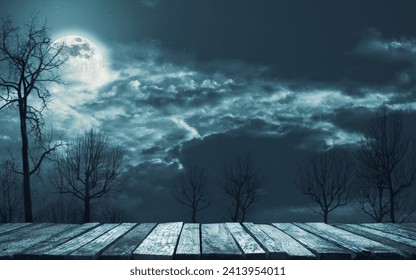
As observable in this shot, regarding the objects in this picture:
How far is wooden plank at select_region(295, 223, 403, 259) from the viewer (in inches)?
101

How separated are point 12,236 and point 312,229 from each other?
265cm

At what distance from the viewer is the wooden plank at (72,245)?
2.47 m

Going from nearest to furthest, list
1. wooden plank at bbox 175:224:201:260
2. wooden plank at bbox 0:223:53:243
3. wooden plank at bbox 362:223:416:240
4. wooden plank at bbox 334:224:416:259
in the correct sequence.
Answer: wooden plank at bbox 175:224:201:260 < wooden plank at bbox 334:224:416:259 < wooden plank at bbox 0:223:53:243 < wooden plank at bbox 362:223:416:240

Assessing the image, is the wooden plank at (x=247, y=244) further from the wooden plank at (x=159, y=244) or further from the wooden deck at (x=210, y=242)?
the wooden plank at (x=159, y=244)

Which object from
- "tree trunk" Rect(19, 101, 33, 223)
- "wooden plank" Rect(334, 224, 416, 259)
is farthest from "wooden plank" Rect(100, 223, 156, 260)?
"tree trunk" Rect(19, 101, 33, 223)

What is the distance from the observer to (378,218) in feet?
68.5

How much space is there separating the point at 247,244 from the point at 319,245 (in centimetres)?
49

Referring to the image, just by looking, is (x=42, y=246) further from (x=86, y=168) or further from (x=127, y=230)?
(x=86, y=168)

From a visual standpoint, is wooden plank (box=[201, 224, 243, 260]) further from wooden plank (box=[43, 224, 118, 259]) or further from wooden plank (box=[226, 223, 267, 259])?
wooden plank (box=[43, 224, 118, 259])

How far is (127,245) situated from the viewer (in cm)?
281

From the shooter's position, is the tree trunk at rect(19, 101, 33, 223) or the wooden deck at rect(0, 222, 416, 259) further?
the tree trunk at rect(19, 101, 33, 223)

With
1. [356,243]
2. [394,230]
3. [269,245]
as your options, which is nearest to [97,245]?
[269,245]

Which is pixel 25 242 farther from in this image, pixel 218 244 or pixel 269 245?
pixel 269 245

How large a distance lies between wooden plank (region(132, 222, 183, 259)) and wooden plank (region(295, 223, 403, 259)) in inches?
46.0
